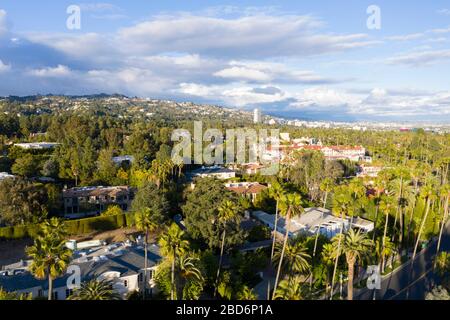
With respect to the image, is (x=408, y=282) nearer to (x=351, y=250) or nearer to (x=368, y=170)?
(x=351, y=250)

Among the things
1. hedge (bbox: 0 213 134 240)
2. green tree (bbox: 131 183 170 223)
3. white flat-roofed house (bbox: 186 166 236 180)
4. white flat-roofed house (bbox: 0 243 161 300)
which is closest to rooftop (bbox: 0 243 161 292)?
white flat-roofed house (bbox: 0 243 161 300)

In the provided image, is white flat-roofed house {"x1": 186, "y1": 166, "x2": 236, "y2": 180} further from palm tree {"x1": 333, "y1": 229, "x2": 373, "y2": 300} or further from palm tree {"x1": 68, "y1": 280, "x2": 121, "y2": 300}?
palm tree {"x1": 68, "y1": 280, "x2": 121, "y2": 300}

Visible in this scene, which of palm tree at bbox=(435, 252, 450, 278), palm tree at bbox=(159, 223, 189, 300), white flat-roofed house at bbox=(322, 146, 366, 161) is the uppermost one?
white flat-roofed house at bbox=(322, 146, 366, 161)

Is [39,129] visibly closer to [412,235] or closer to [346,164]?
[346,164]

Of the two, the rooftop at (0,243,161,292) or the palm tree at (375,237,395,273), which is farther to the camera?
the palm tree at (375,237,395,273)

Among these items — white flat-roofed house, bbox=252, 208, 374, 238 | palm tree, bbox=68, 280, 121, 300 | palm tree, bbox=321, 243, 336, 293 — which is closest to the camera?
palm tree, bbox=68, 280, 121, 300

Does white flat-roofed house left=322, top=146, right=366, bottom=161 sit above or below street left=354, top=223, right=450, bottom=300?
above

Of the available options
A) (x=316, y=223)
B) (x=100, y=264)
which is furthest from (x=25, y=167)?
(x=316, y=223)
